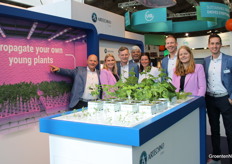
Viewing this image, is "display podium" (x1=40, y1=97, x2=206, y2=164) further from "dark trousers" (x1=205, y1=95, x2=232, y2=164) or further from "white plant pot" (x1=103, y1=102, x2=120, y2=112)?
"dark trousers" (x1=205, y1=95, x2=232, y2=164)

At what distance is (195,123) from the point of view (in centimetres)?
262

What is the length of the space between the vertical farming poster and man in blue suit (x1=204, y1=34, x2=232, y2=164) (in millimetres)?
1863

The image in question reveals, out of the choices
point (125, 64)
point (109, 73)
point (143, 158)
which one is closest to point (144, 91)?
point (143, 158)

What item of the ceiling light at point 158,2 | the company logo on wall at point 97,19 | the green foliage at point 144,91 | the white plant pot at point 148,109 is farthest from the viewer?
the company logo on wall at point 97,19

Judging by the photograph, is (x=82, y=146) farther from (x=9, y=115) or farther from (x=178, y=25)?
(x=178, y=25)

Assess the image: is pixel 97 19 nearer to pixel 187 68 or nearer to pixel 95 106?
pixel 187 68

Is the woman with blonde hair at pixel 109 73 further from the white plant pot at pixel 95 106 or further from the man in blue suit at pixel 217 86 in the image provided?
the white plant pot at pixel 95 106

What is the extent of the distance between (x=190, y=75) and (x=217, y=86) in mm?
384

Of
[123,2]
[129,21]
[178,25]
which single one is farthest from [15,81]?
[123,2]

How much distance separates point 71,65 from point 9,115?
1196mm

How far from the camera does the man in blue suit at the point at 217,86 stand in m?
3.00

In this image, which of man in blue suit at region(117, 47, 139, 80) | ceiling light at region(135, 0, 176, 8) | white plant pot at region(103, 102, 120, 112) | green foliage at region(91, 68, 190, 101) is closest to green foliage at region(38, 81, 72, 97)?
man in blue suit at region(117, 47, 139, 80)

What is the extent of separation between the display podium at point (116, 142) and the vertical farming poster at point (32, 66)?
1.09m

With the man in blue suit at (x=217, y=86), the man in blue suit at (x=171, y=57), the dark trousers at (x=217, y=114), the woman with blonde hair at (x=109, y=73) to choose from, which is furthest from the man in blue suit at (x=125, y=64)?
the dark trousers at (x=217, y=114)
